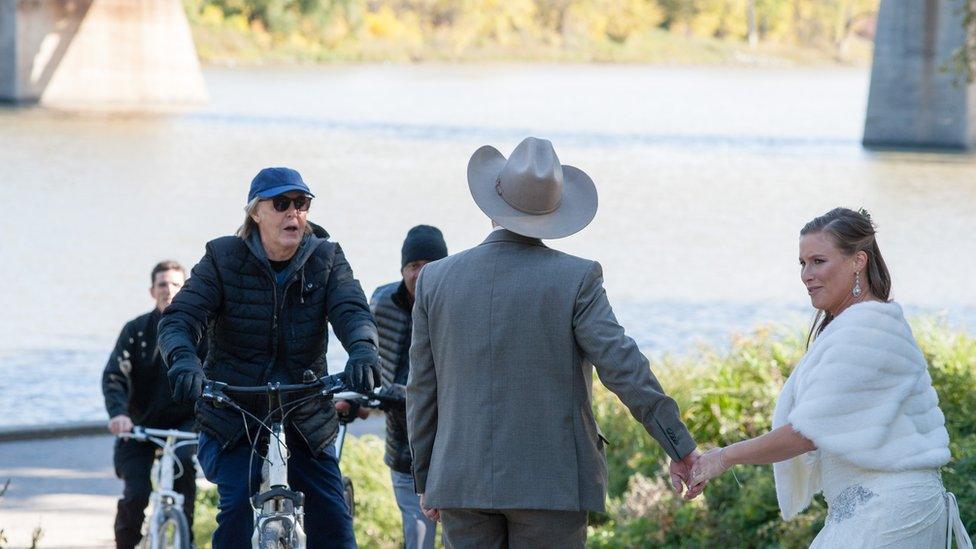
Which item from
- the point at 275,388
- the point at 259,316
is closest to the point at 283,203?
the point at 259,316

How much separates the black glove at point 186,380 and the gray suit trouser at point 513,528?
991mm

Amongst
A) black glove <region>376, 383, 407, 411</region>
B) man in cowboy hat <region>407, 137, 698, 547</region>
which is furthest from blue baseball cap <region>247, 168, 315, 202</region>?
black glove <region>376, 383, 407, 411</region>

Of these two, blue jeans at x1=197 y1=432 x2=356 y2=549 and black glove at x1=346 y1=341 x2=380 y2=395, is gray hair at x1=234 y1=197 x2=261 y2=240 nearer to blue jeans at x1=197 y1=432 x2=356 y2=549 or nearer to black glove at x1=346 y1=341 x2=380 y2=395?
black glove at x1=346 y1=341 x2=380 y2=395

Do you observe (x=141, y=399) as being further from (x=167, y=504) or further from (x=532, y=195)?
(x=532, y=195)

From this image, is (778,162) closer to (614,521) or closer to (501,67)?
(614,521)

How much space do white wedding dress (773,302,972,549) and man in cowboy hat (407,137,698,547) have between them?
0.57 meters

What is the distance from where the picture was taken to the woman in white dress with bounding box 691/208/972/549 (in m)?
4.23

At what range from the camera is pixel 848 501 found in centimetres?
432

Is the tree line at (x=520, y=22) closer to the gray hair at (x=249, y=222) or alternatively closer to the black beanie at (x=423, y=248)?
the black beanie at (x=423, y=248)

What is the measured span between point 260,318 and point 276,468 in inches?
21.2

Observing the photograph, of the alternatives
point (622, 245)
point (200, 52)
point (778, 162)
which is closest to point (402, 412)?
point (622, 245)

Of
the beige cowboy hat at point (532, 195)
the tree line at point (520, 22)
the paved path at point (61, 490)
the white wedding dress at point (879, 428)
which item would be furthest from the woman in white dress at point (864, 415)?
the tree line at point (520, 22)

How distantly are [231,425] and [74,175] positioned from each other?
28.9 metres

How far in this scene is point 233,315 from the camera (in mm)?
5551
